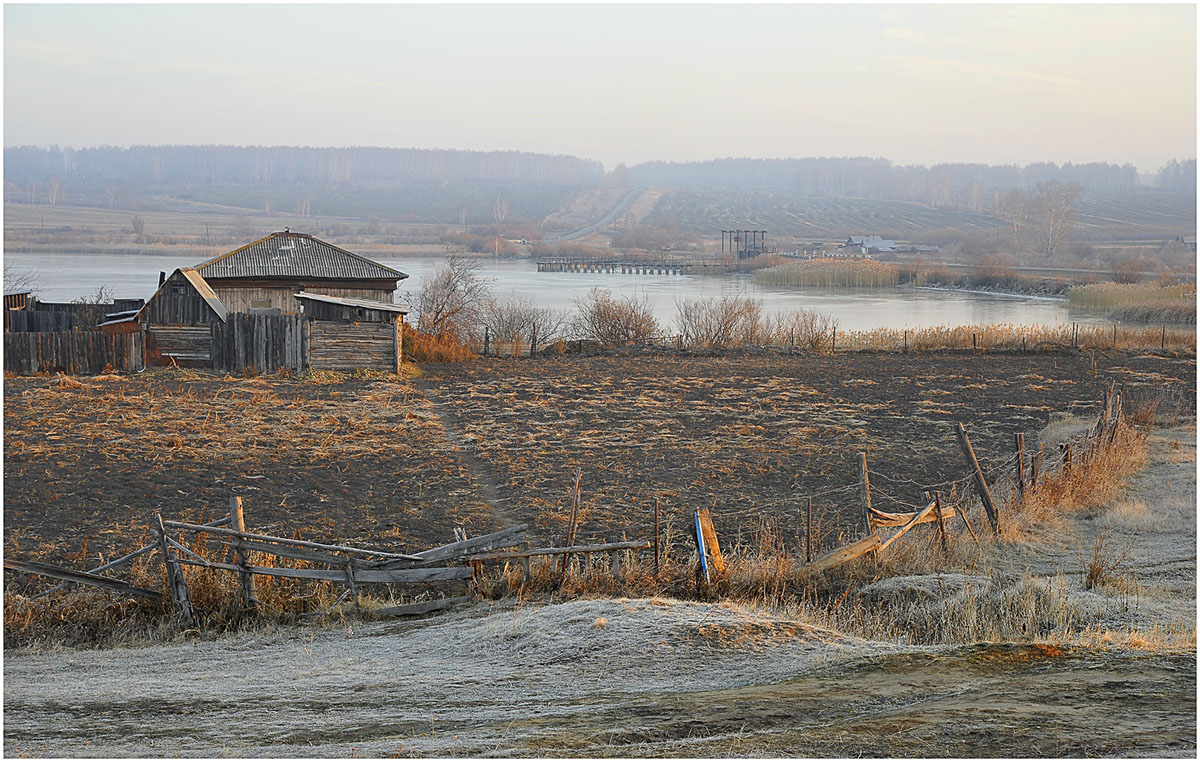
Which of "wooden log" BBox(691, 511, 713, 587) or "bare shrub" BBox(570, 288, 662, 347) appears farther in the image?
"bare shrub" BBox(570, 288, 662, 347)

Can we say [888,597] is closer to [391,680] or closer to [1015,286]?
[391,680]

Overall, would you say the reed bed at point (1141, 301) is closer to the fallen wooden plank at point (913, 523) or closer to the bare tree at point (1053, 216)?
the fallen wooden plank at point (913, 523)

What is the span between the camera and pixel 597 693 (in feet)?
22.0

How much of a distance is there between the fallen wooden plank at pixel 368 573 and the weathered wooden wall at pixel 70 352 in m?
19.8

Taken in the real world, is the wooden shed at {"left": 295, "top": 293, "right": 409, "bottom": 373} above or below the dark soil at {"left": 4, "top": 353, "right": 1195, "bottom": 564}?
above

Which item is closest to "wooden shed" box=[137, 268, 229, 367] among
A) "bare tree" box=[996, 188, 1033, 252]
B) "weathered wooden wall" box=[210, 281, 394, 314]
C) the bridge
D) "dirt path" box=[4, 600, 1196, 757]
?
"weathered wooden wall" box=[210, 281, 394, 314]

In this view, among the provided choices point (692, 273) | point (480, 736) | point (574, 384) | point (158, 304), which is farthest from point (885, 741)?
point (692, 273)

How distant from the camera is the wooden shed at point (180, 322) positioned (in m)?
26.9

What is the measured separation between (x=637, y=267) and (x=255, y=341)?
69.8m

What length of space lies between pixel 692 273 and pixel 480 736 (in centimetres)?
8851

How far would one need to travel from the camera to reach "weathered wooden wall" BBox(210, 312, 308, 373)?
88.7ft

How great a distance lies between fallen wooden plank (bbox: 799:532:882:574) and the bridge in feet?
270

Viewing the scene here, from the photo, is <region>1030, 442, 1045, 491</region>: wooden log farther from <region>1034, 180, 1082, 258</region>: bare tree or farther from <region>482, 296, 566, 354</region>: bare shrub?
<region>1034, 180, 1082, 258</region>: bare tree

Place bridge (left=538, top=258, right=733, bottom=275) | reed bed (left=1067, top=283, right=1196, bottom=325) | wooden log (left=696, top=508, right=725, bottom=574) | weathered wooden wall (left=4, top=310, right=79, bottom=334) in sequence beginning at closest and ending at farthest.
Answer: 1. wooden log (left=696, top=508, right=725, bottom=574)
2. weathered wooden wall (left=4, top=310, right=79, bottom=334)
3. reed bed (left=1067, top=283, right=1196, bottom=325)
4. bridge (left=538, top=258, right=733, bottom=275)
